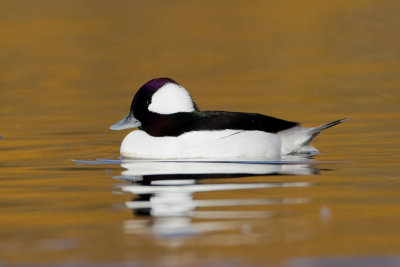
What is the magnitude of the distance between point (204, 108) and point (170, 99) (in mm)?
3821

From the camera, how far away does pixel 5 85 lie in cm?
1730

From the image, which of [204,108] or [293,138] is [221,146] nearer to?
[293,138]

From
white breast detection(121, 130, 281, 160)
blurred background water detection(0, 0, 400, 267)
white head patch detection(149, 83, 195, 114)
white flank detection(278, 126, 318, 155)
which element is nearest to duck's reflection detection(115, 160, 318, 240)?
blurred background water detection(0, 0, 400, 267)

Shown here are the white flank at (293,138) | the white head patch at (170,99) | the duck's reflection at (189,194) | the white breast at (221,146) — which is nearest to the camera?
the duck's reflection at (189,194)

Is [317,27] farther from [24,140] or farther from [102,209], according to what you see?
[102,209]

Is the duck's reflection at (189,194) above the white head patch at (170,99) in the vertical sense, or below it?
below

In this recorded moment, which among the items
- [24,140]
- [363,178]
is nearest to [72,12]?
[24,140]

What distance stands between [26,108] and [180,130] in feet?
16.4

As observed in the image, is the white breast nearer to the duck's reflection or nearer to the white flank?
the white flank

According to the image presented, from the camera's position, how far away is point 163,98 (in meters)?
10.5

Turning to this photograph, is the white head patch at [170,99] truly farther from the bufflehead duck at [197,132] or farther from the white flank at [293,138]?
the white flank at [293,138]

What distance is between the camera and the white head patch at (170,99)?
10.4 metres

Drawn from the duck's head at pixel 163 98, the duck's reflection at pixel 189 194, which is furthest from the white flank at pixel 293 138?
the duck's head at pixel 163 98

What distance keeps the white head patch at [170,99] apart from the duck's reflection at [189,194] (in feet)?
2.35
